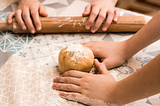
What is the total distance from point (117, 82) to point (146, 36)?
0.38 meters

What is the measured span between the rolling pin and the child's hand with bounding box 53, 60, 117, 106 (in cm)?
45

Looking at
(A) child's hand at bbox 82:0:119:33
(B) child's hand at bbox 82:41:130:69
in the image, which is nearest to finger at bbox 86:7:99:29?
(A) child's hand at bbox 82:0:119:33

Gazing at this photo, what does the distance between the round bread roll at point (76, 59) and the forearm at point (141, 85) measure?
0.72 feet

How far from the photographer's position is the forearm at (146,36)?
86 centimetres

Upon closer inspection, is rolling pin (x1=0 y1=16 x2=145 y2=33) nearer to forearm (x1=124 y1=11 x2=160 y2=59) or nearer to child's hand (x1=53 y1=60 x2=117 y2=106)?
forearm (x1=124 y1=11 x2=160 y2=59)

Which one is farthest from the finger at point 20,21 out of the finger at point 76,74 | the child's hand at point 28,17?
the finger at point 76,74

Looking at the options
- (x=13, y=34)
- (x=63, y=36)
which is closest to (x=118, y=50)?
(x=63, y=36)

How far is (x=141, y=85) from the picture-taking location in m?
0.59

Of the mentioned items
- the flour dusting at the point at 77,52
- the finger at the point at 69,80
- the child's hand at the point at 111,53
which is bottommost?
the finger at the point at 69,80

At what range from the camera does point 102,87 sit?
75cm

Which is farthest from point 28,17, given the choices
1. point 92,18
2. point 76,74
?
point 76,74

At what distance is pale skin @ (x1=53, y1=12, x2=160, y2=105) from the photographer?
0.57 metres

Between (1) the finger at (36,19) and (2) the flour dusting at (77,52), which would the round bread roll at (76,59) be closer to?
(2) the flour dusting at (77,52)

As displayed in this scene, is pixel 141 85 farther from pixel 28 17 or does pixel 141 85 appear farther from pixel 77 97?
pixel 28 17
